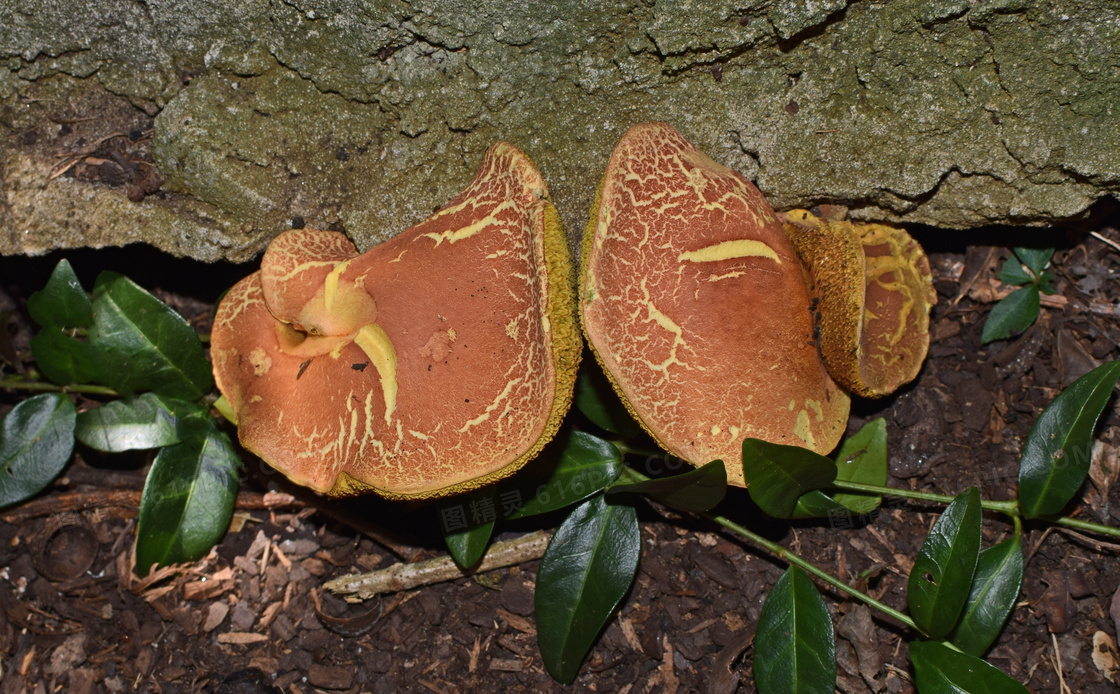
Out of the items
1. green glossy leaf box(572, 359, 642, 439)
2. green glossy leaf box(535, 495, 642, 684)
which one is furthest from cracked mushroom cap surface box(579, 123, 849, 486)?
A: green glossy leaf box(535, 495, 642, 684)

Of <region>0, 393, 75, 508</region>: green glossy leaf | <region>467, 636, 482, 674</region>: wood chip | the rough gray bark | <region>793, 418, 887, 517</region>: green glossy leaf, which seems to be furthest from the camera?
<region>0, 393, 75, 508</region>: green glossy leaf

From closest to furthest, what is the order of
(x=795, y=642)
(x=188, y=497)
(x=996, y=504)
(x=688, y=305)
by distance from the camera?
(x=688, y=305) → (x=795, y=642) → (x=996, y=504) → (x=188, y=497)

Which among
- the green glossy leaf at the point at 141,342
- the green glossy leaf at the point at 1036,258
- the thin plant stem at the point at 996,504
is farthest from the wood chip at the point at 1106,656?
the green glossy leaf at the point at 141,342

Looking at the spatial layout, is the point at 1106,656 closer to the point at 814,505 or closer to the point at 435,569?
the point at 814,505

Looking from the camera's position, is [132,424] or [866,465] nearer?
[866,465]

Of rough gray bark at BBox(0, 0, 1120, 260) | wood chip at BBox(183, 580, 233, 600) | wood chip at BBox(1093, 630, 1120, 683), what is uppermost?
rough gray bark at BBox(0, 0, 1120, 260)

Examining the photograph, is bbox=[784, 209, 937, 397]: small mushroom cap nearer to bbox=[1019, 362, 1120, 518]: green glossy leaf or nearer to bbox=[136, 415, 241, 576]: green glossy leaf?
bbox=[1019, 362, 1120, 518]: green glossy leaf

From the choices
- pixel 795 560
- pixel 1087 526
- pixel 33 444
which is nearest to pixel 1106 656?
pixel 1087 526
